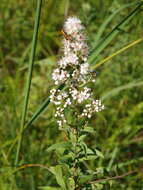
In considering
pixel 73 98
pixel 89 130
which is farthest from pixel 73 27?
pixel 89 130

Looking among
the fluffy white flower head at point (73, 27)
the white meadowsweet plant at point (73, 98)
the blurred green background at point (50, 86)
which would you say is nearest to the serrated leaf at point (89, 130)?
the white meadowsweet plant at point (73, 98)

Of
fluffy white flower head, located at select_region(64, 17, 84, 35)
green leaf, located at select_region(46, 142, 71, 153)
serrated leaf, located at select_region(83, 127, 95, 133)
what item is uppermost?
fluffy white flower head, located at select_region(64, 17, 84, 35)

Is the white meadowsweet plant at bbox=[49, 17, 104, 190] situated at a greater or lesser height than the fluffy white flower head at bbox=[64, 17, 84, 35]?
lesser

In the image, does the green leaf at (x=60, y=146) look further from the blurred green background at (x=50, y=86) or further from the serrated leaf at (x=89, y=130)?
the blurred green background at (x=50, y=86)

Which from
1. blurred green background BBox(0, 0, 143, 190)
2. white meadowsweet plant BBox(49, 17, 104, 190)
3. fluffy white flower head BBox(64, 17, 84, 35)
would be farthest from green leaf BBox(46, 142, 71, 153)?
fluffy white flower head BBox(64, 17, 84, 35)

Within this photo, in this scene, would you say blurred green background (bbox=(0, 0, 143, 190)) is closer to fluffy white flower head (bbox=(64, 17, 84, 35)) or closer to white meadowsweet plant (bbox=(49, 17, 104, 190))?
white meadowsweet plant (bbox=(49, 17, 104, 190))

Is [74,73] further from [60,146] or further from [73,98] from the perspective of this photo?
[60,146]

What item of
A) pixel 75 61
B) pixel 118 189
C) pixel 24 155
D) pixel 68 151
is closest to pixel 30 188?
pixel 24 155

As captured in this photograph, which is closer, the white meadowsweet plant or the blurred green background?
the white meadowsweet plant
